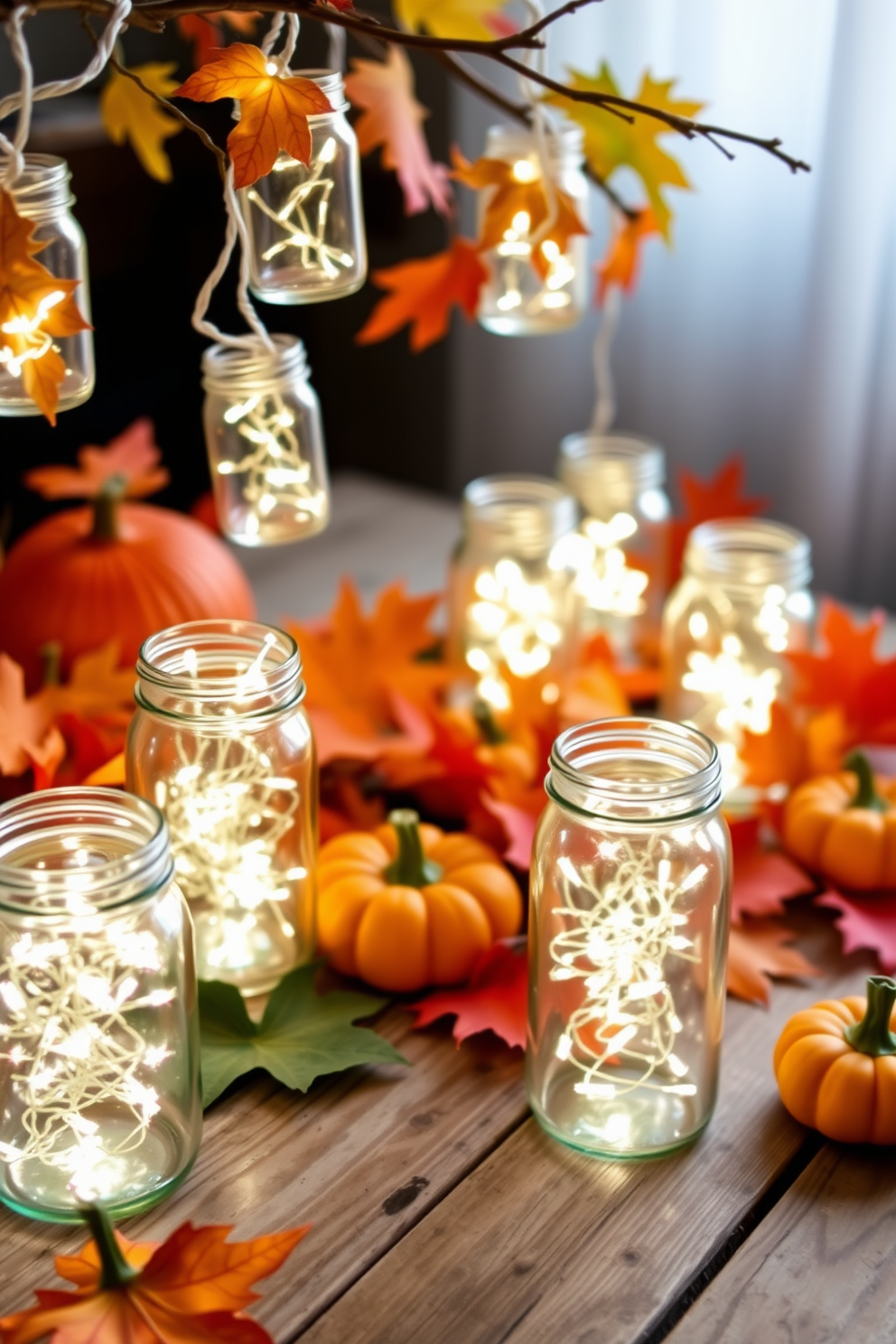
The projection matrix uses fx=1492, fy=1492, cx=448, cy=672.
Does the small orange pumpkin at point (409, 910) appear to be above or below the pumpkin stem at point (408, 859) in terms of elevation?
below

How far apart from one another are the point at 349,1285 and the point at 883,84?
148cm

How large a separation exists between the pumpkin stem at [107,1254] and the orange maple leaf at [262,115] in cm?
54

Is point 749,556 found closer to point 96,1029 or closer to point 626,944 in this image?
point 626,944

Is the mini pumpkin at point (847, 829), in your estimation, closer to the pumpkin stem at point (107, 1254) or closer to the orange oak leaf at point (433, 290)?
the orange oak leaf at point (433, 290)

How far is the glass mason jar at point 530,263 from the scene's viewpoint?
43.7 inches

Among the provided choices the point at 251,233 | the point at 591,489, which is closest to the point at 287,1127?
the point at 251,233

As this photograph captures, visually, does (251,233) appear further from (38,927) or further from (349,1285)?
(349,1285)

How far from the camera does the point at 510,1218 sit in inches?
32.4

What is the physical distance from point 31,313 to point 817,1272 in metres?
0.66

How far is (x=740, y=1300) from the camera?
77 cm

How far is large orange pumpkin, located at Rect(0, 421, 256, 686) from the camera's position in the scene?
49.9 inches

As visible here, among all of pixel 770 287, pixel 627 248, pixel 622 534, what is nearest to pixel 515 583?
pixel 622 534

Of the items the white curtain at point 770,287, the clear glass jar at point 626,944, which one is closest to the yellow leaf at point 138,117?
the clear glass jar at point 626,944

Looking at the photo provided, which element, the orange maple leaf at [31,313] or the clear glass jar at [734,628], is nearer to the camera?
the orange maple leaf at [31,313]
